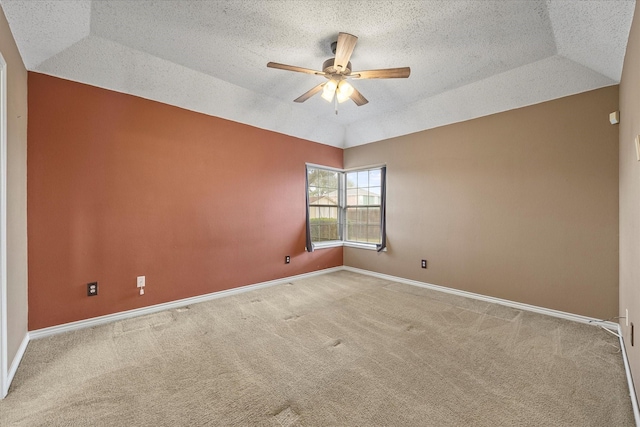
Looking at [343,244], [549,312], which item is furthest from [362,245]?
[549,312]

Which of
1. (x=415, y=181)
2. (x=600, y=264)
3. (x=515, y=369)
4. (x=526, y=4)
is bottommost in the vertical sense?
(x=515, y=369)

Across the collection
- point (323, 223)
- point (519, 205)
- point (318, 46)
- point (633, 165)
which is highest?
point (318, 46)

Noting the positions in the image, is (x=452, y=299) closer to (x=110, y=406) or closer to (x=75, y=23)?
(x=110, y=406)

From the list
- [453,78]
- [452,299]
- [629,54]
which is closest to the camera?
[629,54]

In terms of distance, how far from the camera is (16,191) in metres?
2.06

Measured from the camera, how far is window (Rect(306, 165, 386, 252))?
473 centimetres

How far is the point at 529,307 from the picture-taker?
3.11 meters

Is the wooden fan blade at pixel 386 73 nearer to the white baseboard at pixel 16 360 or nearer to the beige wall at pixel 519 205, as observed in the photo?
the beige wall at pixel 519 205

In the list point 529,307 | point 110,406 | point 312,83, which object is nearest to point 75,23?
point 312,83

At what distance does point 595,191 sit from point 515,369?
2026 mm

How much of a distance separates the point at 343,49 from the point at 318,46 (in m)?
0.53

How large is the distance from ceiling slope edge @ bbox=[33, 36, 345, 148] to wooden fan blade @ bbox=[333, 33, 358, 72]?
1546 mm

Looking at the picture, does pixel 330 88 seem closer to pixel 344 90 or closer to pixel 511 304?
pixel 344 90

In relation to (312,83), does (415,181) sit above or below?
below
